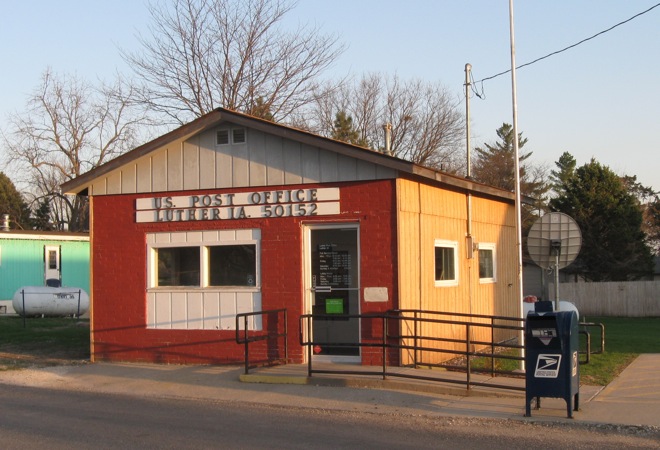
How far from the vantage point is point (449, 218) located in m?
15.2

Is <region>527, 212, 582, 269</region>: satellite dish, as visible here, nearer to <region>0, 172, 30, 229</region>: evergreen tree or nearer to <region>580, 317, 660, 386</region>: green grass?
<region>580, 317, 660, 386</region>: green grass

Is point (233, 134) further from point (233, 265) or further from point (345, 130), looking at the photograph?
point (345, 130)

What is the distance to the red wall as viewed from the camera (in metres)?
13.3

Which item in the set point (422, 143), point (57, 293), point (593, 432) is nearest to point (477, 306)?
point (593, 432)

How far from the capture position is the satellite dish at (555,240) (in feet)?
48.4

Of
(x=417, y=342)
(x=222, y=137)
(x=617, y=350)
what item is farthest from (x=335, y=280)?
(x=617, y=350)

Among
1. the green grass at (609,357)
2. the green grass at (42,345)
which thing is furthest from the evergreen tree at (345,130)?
the green grass at (42,345)

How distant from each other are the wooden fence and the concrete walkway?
25.2 metres

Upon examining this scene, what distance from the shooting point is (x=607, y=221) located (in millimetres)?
41750

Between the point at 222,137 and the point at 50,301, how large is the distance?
1896 cm

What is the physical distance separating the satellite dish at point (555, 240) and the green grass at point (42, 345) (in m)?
9.13

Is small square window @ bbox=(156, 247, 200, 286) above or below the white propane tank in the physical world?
above

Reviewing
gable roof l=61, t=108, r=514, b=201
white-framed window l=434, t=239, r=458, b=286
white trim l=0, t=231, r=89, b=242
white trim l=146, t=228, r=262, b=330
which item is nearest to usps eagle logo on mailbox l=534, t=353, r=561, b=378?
gable roof l=61, t=108, r=514, b=201

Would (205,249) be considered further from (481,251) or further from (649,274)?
(649,274)
